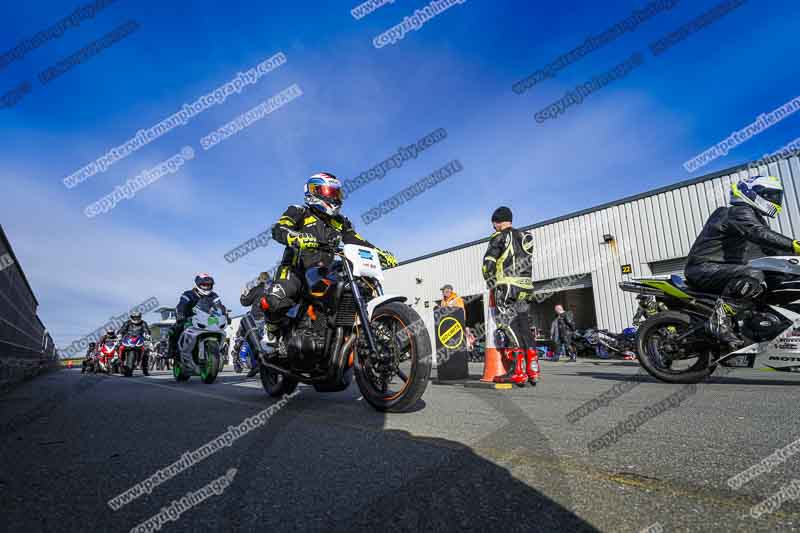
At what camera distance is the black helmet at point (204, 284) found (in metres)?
8.46

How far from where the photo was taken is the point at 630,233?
15625mm

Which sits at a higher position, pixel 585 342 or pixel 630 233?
pixel 630 233

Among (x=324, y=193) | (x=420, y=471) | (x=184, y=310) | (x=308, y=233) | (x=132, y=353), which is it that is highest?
(x=324, y=193)

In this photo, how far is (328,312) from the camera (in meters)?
3.44

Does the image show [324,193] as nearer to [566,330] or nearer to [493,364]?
[493,364]

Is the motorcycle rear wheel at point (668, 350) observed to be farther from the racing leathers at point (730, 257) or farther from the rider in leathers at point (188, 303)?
the rider in leathers at point (188, 303)

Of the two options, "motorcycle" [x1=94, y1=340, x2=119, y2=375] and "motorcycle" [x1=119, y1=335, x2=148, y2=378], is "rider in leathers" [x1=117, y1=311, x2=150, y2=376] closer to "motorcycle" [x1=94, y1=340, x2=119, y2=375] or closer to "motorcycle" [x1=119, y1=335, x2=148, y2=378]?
"motorcycle" [x1=119, y1=335, x2=148, y2=378]

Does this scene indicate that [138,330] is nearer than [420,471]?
No

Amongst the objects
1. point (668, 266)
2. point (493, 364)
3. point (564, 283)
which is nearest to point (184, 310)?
point (493, 364)

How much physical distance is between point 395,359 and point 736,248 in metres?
3.99

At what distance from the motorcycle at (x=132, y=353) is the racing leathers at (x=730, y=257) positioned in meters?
13.2

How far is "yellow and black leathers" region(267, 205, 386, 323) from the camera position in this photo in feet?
12.1

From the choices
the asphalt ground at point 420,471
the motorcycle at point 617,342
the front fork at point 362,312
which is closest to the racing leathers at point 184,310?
the asphalt ground at point 420,471

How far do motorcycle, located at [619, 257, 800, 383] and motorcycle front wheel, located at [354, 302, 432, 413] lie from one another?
328cm
